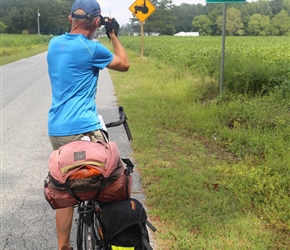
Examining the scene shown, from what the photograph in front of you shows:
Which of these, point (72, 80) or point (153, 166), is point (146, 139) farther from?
point (72, 80)

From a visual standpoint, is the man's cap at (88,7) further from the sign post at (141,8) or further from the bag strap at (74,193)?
the sign post at (141,8)

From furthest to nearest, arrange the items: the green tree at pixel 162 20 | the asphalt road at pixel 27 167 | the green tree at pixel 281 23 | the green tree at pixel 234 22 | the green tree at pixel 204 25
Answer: the green tree at pixel 162 20
the green tree at pixel 204 25
the green tree at pixel 234 22
the green tree at pixel 281 23
the asphalt road at pixel 27 167

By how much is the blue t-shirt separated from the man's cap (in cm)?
13

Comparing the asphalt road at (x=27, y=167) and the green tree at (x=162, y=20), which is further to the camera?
the green tree at (x=162, y=20)

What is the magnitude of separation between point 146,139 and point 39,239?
10.3 ft

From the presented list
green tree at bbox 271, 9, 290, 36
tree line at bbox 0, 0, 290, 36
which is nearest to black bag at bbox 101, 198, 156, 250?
green tree at bbox 271, 9, 290, 36

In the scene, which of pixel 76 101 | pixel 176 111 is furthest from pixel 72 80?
pixel 176 111

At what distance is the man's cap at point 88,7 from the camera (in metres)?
2.43

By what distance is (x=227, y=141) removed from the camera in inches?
239

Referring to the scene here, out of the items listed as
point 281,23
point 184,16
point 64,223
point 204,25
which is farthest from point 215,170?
point 184,16

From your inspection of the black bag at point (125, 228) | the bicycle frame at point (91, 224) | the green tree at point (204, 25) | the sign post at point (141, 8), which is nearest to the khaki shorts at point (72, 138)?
the bicycle frame at point (91, 224)

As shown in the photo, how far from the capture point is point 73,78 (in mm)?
→ 2467

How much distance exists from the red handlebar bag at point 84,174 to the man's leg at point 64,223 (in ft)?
1.00

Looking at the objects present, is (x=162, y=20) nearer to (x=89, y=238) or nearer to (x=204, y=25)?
(x=204, y=25)
